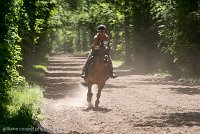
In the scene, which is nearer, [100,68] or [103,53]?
[103,53]

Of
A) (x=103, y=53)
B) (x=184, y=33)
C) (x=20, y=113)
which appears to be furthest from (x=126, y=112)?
(x=184, y=33)

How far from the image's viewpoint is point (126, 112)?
14773 mm

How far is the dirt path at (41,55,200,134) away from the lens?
1154cm

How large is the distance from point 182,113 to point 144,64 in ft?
79.1

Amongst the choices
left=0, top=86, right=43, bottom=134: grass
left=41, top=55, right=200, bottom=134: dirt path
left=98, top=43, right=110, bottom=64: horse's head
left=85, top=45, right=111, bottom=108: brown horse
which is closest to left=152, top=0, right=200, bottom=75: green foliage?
left=41, top=55, right=200, bottom=134: dirt path

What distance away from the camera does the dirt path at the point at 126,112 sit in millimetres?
11539

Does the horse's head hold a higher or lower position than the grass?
higher

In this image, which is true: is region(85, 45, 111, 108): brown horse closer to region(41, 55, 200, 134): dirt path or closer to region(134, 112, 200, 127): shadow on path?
region(41, 55, 200, 134): dirt path

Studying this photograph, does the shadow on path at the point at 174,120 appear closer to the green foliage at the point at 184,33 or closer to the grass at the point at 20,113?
the grass at the point at 20,113

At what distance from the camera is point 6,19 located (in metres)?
13.1

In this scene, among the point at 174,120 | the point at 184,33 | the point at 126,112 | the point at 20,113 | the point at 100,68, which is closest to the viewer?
the point at 20,113

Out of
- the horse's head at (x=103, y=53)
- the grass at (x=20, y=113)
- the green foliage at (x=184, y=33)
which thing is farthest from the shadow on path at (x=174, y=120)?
the green foliage at (x=184, y=33)

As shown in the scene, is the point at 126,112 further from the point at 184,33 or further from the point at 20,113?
the point at 184,33

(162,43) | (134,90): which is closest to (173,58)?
(162,43)
